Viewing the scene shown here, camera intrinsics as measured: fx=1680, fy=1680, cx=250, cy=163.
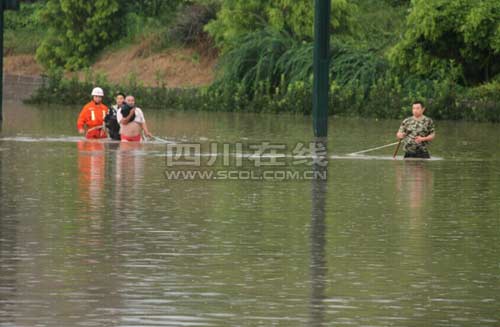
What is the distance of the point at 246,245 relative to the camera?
15.1m

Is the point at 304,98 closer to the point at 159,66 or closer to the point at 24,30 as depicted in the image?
the point at 159,66

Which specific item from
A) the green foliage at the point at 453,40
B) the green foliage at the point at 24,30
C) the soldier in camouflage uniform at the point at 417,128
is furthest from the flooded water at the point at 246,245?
the green foliage at the point at 24,30

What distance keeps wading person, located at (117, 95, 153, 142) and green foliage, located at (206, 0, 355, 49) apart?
2711 cm

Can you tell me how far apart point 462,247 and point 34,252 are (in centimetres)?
384

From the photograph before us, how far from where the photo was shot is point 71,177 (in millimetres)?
23281

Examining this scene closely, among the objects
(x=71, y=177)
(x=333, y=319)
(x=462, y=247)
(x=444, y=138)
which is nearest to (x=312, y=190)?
(x=71, y=177)

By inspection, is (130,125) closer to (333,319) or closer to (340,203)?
(340,203)

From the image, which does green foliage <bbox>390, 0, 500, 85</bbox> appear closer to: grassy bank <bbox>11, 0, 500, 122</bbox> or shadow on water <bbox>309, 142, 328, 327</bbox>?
grassy bank <bbox>11, 0, 500, 122</bbox>

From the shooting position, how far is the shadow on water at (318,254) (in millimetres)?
11195

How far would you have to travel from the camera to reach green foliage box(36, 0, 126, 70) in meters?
71.5

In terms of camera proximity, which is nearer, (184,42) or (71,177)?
(71,177)

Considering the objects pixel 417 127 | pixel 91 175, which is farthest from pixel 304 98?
pixel 91 175

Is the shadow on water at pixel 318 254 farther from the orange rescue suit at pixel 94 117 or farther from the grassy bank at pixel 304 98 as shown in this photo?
the grassy bank at pixel 304 98

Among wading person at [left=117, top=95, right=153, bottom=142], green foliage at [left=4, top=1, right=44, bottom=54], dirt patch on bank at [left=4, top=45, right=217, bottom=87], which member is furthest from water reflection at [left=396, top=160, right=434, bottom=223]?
green foliage at [left=4, top=1, right=44, bottom=54]
